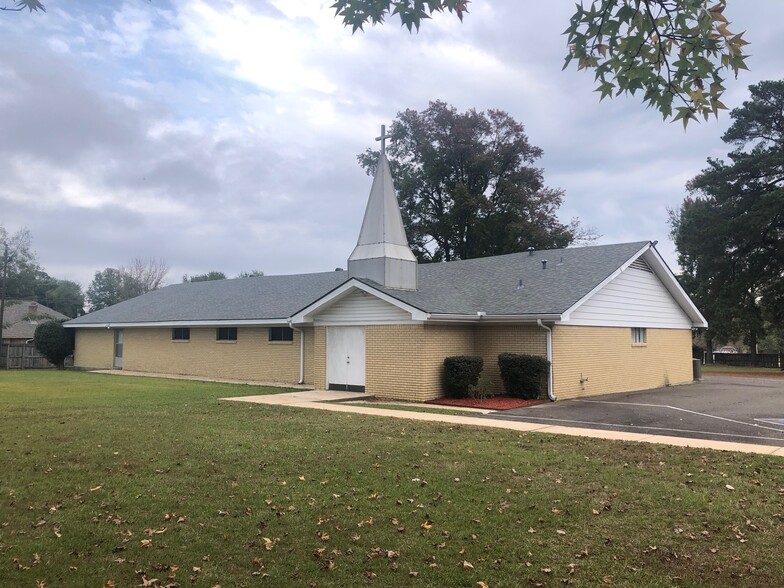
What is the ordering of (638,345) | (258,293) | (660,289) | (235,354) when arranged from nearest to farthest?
(638,345) < (660,289) < (235,354) < (258,293)

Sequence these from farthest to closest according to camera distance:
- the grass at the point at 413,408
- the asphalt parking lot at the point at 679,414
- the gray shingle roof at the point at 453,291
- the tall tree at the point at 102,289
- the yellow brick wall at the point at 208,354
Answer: the tall tree at the point at 102,289 → the yellow brick wall at the point at 208,354 → the gray shingle roof at the point at 453,291 → the grass at the point at 413,408 → the asphalt parking lot at the point at 679,414

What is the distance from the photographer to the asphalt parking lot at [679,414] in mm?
11164

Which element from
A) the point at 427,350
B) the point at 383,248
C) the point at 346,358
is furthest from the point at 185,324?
the point at 427,350

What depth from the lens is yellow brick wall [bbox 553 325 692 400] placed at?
56.0 feet

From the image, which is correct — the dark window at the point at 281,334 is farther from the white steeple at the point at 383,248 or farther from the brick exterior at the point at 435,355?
the white steeple at the point at 383,248

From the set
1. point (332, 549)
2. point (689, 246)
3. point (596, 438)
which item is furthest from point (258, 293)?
point (689, 246)

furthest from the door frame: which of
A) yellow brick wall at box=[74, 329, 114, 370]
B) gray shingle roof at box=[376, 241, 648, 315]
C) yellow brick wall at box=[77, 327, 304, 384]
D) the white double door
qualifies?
gray shingle roof at box=[376, 241, 648, 315]

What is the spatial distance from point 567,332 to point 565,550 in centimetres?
1256

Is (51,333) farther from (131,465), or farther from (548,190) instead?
(548,190)

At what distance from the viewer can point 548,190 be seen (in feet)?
135

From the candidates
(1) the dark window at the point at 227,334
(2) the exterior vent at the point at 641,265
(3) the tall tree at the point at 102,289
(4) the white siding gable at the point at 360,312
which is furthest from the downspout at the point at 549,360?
(3) the tall tree at the point at 102,289

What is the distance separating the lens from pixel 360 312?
17.8 metres

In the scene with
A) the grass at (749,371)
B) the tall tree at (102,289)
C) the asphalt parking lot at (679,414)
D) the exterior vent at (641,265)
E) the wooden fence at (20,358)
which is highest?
the tall tree at (102,289)

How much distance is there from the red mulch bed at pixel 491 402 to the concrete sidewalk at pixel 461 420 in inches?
36.9
